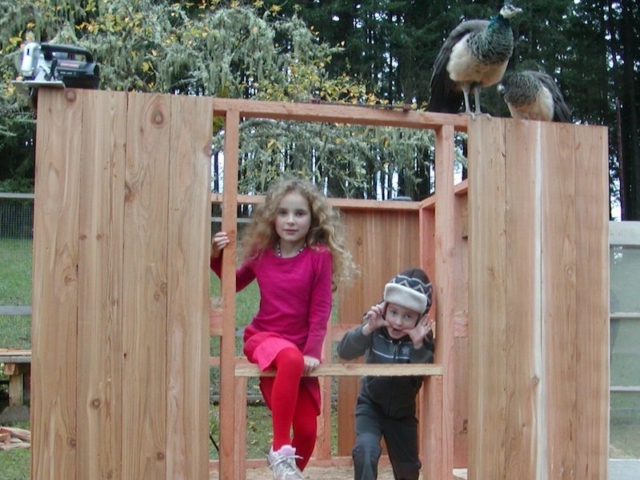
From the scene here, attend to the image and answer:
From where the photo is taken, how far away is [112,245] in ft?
9.85

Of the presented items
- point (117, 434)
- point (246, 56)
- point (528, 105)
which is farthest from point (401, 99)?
point (117, 434)

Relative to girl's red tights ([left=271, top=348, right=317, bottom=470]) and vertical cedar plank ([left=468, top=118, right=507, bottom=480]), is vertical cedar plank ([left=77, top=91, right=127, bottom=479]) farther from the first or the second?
vertical cedar plank ([left=468, top=118, right=507, bottom=480])

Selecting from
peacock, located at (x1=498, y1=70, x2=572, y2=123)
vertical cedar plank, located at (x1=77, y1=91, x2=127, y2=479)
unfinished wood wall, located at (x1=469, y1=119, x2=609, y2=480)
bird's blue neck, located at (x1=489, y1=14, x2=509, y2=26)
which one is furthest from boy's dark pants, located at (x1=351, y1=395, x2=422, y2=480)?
bird's blue neck, located at (x1=489, y1=14, x2=509, y2=26)

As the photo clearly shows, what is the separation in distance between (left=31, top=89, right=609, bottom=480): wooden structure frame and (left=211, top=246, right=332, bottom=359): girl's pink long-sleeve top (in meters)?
0.26

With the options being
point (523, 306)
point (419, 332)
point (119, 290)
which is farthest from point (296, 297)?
point (523, 306)

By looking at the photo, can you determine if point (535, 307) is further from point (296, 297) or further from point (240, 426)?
point (240, 426)

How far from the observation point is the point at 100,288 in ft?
9.77

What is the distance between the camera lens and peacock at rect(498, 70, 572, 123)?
4.54 m

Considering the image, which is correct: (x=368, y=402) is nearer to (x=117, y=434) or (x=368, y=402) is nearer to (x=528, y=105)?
(x=117, y=434)

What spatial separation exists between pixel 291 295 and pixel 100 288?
852 mm

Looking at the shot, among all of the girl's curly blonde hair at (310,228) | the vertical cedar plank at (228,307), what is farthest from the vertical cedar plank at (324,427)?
the vertical cedar plank at (228,307)

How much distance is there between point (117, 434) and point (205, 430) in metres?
0.34

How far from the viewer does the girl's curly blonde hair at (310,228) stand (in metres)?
3.57

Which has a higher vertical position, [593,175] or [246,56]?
[246,56]
